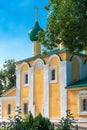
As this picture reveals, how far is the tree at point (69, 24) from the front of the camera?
48.0 ft

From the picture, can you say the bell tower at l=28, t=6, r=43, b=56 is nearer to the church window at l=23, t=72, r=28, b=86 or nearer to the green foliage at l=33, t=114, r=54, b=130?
the church window at l=23, t=72, r=28, b=86

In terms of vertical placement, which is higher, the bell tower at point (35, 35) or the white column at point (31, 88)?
the bell tower at point (35, 35)

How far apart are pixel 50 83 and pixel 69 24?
494 inches

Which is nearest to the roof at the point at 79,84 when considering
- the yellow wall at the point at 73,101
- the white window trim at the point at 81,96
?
the yellow wall at the point at 73,101

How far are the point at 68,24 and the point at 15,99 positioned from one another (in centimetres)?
1684

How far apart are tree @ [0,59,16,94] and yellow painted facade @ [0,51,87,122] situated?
13.5 meters

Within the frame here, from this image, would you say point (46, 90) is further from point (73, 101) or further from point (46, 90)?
point (73, 101)

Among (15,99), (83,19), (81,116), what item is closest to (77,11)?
(83,19)

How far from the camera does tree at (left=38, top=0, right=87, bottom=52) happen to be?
14633 mm

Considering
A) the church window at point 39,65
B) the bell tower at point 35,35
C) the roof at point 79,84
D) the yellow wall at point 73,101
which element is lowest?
the yellow wall at point 73,101

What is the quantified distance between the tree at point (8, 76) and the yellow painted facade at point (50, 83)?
13.5 meters

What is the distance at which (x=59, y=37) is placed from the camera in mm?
15539

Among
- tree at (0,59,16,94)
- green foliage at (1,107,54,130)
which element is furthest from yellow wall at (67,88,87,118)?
tree at (0,59,16,94)

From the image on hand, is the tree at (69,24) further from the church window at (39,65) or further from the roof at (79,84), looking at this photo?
the church window at (39,65)
